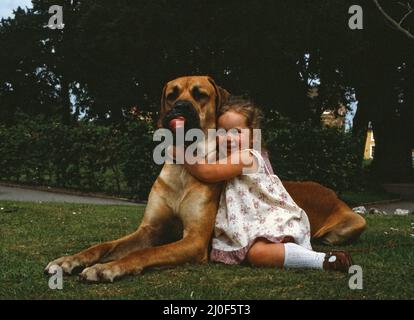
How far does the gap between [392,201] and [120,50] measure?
9.75 metres

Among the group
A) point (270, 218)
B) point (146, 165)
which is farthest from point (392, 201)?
point (270, 218)

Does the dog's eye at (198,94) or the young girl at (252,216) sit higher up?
the dog's eye at (198,94)

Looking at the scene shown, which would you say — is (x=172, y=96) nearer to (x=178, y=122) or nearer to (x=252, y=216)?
(x=178, y=122)

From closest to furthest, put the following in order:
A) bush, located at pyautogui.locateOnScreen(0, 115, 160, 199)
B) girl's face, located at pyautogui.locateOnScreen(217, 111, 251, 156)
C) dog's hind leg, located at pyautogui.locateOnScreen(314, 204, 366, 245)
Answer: girl's face, located at pyautogui.locateOnScreen(217, 111, 251, 156) < dog's hind leg, located at pyautogui.locateOnScreen(314, 204, 366, 245) < bush, located at pyautogui.locateOnScreen(0, 115, 160, 199)

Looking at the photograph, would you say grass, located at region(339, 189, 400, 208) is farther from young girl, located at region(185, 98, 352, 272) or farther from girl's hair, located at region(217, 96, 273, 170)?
young girl, located at region(185, 98, 352, 272)

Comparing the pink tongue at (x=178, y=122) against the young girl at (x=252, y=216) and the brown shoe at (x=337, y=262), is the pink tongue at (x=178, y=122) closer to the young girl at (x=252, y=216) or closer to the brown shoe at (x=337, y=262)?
the young girl at (x=252, y=216)

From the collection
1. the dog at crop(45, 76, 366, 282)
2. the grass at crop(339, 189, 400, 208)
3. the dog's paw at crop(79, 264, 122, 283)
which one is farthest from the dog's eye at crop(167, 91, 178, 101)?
the grass at crop(339, 189, 400, 208)

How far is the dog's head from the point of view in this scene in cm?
453

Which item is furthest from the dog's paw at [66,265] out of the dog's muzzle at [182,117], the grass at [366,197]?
the grass at [366,197]

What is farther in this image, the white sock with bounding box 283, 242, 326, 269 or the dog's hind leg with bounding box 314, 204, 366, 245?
the dog's hind leg with bounding box 314, 204, 366, 245

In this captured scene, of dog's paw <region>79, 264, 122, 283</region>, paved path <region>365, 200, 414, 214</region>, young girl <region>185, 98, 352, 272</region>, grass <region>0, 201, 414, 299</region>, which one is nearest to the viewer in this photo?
grass <region>0, 201, 414, 299</region>

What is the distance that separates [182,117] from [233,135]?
1.47ft

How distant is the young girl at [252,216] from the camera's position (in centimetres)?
430
